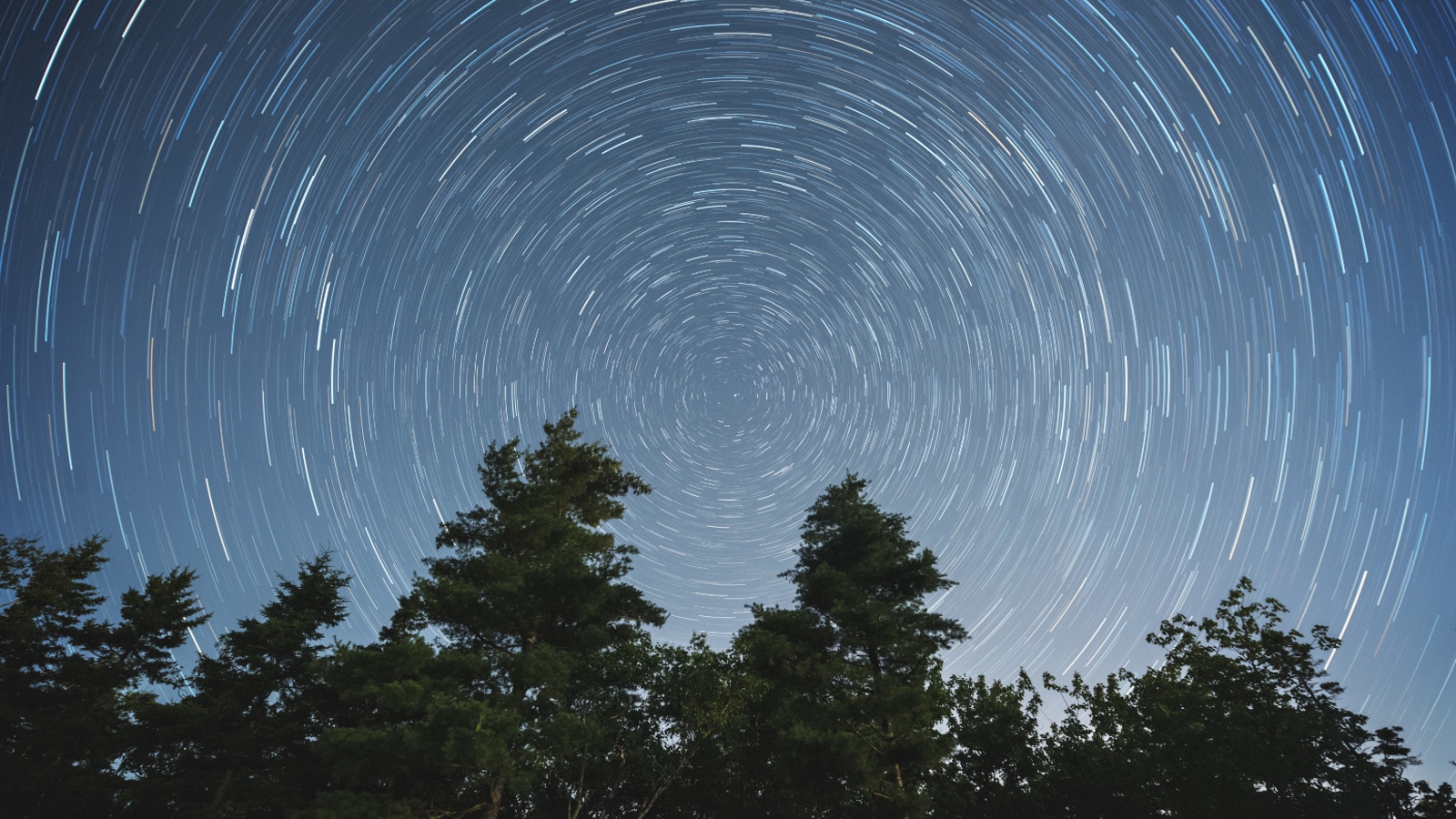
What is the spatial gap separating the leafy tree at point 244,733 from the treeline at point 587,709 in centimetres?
8

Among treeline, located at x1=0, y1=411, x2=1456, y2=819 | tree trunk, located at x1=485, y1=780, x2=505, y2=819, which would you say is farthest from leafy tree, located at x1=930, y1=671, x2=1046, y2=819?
tree trunk, located at x1=485, y1=780, x2=505, y2=819

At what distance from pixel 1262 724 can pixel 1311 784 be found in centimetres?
211

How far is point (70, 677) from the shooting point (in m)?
17.5

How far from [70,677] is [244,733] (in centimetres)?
765

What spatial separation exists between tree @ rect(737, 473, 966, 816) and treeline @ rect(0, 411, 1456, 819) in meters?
0.07

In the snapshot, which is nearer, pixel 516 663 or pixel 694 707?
pixel 516 663

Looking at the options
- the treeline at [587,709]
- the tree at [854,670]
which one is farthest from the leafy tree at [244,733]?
the tree at [854,670]

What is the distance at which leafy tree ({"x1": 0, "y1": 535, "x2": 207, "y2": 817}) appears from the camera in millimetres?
15883

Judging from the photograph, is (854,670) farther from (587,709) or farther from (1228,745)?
(1228,745)

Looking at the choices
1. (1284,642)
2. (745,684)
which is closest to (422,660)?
(745,684)

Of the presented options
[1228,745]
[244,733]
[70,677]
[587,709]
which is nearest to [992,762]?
[1228,745]

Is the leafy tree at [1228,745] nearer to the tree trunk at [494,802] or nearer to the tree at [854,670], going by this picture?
the tree at [854,670]

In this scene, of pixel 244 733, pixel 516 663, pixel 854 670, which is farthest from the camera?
pixel 244 733

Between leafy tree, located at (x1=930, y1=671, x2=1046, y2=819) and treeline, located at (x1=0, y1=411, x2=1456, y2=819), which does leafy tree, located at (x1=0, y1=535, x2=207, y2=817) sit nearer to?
treeline, located at (x1=0, y1=411, x2=1456, y2=819)
